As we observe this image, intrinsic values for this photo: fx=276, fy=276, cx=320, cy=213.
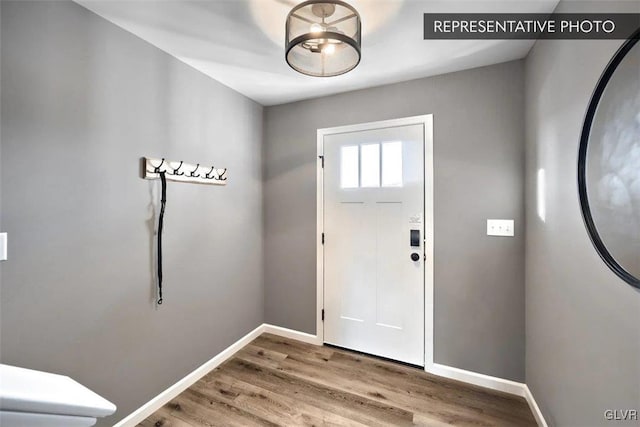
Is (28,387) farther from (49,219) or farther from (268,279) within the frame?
(268,279)

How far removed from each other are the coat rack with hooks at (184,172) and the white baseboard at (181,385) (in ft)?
4.85

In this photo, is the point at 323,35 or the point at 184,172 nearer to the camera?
the point at 323,35

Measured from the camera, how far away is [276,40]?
1.78 meters

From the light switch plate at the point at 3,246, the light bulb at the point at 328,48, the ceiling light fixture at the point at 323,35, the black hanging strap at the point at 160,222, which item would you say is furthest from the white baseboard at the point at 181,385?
the light bulb at the point at 328,48

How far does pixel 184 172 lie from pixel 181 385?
1.57 m

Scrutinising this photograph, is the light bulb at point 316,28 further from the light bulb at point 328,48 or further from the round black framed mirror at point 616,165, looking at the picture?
the round black framed mirror at point 616,165

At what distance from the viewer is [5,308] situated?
1.22 metres

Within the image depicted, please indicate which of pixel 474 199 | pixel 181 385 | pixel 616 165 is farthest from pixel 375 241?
pixel 181 385

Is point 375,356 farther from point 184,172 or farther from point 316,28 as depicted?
point 316,28

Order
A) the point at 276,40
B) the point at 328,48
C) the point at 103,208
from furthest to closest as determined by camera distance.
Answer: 1. the point at 276,40
2. the point at 103,208
3. the point at 328,48

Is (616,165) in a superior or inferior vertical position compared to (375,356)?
superior

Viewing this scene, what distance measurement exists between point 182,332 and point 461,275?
85.5 inches

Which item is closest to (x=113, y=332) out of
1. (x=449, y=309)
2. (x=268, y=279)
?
(x=268, y=279)

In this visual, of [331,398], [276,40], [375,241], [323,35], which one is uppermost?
[276,40]
